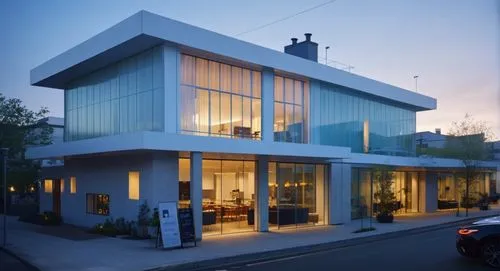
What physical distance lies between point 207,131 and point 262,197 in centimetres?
400

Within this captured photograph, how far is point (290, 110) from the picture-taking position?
2441 cm

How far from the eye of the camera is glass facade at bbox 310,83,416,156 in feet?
86.2

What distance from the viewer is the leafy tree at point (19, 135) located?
2728 cm

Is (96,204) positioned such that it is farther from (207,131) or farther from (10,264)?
(10,264)

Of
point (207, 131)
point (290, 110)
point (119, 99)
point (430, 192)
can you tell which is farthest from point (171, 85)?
point (430, 192)

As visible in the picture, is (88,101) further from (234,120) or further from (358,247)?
(358,247)

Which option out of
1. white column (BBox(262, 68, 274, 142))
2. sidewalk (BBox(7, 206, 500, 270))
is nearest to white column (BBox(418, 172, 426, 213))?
sidewalk (BBox(7, 206, 500, 270))

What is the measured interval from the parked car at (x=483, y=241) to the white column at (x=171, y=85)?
10576 mm

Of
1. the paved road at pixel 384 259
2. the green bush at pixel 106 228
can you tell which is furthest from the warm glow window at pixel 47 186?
the paved road at pixel 384 259

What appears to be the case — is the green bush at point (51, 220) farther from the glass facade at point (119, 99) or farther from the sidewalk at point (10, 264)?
the sidewalk at point (10, 264)

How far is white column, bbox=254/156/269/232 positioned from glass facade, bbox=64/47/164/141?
5.36 metres

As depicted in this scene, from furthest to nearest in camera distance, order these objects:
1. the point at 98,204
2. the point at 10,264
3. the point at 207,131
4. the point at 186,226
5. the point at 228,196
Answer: the point at 98,204 → the point at 228,196 → the point at 207,131 → the point at 186,226 → the point at 10,264

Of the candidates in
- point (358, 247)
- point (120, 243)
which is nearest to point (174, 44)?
point (120, 243)

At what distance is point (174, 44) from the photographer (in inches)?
757
